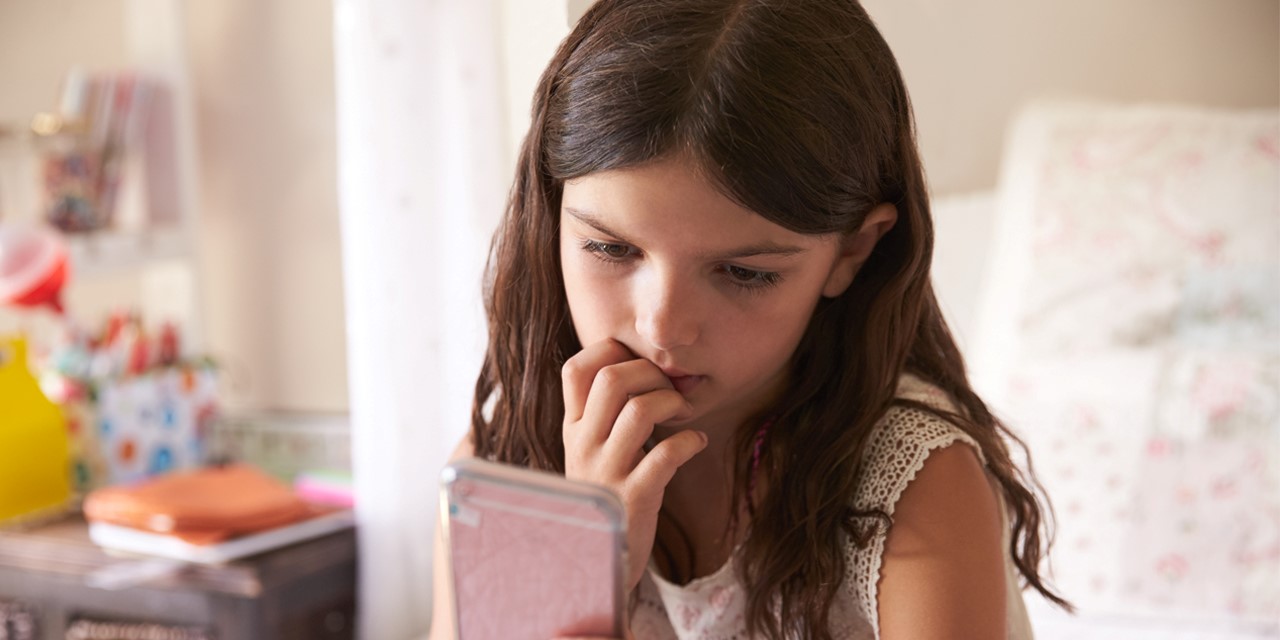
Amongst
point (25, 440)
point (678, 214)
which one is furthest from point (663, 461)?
point (25, 440)

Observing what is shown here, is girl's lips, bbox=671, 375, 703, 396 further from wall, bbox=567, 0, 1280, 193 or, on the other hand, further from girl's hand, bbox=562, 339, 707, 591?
wall, bbox=567, 0, 1280, 193

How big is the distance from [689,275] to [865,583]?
24cm

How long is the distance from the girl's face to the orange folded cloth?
36.0 inches

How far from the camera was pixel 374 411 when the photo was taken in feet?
5.16

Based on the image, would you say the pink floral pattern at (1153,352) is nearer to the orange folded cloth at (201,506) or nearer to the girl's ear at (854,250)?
the girl's ear at (854,250)

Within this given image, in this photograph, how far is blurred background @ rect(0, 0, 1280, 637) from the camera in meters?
1.29

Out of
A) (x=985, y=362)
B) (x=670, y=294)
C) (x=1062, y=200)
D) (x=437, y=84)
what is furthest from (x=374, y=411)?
(x=670, y=294)

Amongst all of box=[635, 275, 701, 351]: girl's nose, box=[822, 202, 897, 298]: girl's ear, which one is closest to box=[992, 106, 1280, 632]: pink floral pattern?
box=[822, 202, 897, 298]: girl's ear

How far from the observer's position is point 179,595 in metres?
1.48

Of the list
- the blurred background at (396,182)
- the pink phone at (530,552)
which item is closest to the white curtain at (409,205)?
the blurred background at (396,182)

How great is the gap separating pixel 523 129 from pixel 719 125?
0.25 meters

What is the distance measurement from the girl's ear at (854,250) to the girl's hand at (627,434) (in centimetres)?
12

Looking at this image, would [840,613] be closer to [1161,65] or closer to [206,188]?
[1161,65]

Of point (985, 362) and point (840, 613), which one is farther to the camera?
point (985, 362)
